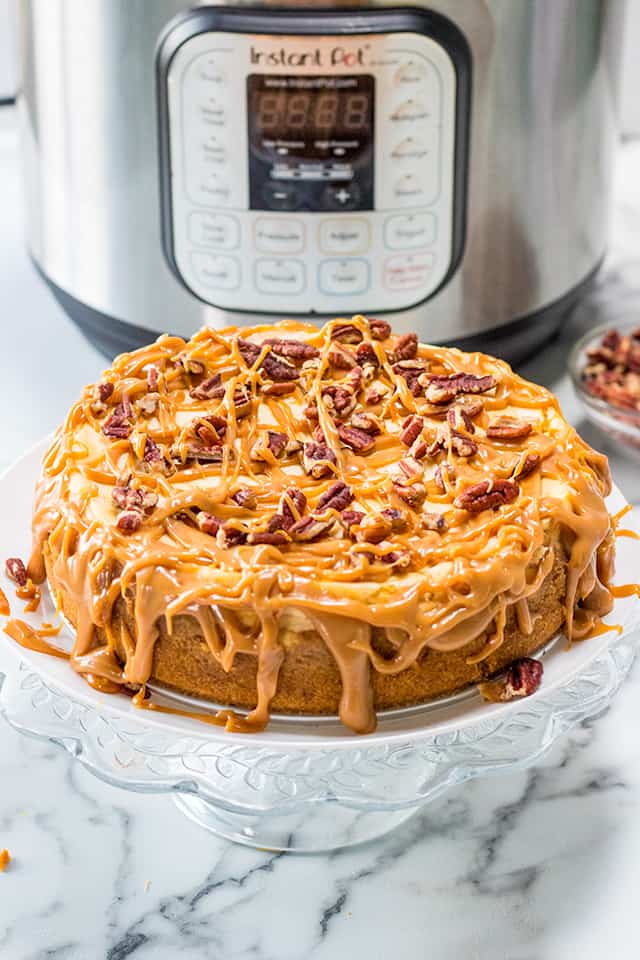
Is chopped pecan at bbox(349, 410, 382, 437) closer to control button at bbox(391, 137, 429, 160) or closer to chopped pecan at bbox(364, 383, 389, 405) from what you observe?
chopped pecan at bbox(364, 383, 389, 405)

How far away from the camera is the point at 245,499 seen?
1098mm

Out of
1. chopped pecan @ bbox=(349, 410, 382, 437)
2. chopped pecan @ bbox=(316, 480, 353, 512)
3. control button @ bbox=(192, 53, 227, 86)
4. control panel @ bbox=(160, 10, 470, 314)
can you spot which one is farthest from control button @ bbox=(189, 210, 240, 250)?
chopped pecan @ bbox=(316, 480, 353, 512)

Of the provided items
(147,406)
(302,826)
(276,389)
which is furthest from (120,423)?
(302,826)

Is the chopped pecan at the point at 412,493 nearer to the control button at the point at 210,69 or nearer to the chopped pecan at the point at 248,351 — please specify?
the chopped pecan at the point at 248,351

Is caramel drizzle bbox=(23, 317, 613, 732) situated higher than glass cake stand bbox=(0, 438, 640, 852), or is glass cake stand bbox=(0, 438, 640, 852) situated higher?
caramel drizzle bbox=(23, 317, 613, 732)

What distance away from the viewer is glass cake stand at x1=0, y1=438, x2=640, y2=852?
1026 millimetres

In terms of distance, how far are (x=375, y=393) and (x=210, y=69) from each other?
0.41m

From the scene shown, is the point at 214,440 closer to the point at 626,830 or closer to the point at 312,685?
the point at 312,685

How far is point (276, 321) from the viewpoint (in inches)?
61.1

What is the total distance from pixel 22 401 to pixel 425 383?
2.20 feet

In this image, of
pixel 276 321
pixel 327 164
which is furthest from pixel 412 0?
pixel 276 321

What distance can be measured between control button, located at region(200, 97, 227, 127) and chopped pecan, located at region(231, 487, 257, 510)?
51 centimetres

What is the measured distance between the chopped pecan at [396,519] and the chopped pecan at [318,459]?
80mm

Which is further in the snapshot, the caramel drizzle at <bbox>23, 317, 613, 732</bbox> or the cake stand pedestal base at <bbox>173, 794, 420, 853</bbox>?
the cake stand pedestal base at <bbox>173, 794, 420, 853</bbox>
